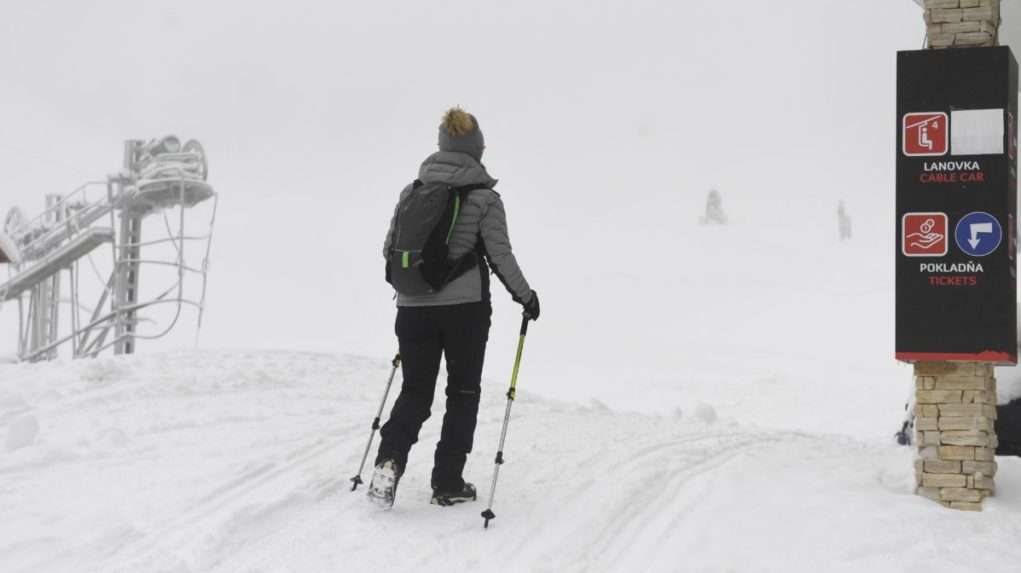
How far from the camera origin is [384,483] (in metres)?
5.39

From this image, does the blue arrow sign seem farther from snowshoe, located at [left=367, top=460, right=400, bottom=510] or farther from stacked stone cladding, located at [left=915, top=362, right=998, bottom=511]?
snowshoe, located at [left=367, top=460, right=400, bottom=510]

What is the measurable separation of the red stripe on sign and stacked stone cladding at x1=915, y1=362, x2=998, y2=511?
0.06 m

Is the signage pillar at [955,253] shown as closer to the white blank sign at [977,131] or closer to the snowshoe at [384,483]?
the white blank sign at [977,131]

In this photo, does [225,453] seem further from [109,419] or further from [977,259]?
[977,259]

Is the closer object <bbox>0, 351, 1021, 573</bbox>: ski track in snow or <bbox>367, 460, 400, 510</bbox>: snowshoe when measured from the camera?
<bbox>0, 351, 1021, 573</bbox>: ski track in snow

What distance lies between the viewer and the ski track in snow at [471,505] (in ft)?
16.2

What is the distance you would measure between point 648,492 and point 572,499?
19.7 inches

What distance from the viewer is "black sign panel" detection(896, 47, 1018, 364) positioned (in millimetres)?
6250

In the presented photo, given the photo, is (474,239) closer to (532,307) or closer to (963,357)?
(532,307)

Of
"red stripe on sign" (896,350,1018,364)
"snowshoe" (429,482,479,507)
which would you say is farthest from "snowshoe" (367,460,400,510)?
"red stripe on sign" (896,350,1018,364)

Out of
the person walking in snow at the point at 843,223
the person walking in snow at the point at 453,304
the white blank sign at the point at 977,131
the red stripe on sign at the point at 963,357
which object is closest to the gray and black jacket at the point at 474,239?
the person walking in snow at the point at 453,304

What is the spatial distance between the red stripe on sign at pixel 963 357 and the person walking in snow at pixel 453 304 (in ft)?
8.16

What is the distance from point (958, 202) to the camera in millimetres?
6320

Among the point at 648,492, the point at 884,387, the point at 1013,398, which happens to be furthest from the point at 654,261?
the point at 648,492
